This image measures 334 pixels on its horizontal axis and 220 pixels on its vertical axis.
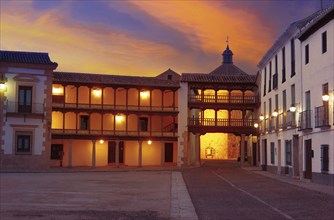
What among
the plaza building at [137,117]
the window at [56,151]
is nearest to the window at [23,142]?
the plaza building at [137,117]

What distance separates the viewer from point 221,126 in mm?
52344

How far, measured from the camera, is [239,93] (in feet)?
185

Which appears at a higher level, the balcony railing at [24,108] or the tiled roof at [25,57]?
the tiled roof at [25,57]

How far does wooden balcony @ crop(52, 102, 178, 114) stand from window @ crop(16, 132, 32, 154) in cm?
583

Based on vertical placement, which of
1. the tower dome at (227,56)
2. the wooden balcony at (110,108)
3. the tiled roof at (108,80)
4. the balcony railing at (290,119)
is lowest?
the balcony railing at (290,119)

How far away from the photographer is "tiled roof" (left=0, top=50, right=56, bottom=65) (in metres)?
42.8

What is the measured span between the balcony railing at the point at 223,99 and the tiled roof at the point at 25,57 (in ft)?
49.8

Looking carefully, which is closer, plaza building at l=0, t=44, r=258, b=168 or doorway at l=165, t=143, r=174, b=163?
plaza building at l=0, t=44, r=258, b=168

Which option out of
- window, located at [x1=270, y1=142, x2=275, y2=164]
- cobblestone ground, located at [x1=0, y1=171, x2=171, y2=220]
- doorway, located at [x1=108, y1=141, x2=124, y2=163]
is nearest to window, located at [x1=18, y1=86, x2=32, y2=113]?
doorway, located at [x1=108, y1=141, x2=124, y2=163]

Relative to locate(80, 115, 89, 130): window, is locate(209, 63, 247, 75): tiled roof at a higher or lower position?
higher

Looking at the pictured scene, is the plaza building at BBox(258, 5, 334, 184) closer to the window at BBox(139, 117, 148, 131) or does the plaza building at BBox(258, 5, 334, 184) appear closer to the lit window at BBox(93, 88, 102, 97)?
the window at BBox(139, 117, 148, 131)

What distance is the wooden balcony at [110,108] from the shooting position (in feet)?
160

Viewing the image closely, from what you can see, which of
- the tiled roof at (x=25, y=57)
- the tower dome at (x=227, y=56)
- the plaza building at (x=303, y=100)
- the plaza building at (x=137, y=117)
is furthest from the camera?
the tower dome at (x=227, y=56)

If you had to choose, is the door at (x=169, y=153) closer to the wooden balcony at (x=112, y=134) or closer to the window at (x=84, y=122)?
the wooden balcony at (x=112, y=134)
